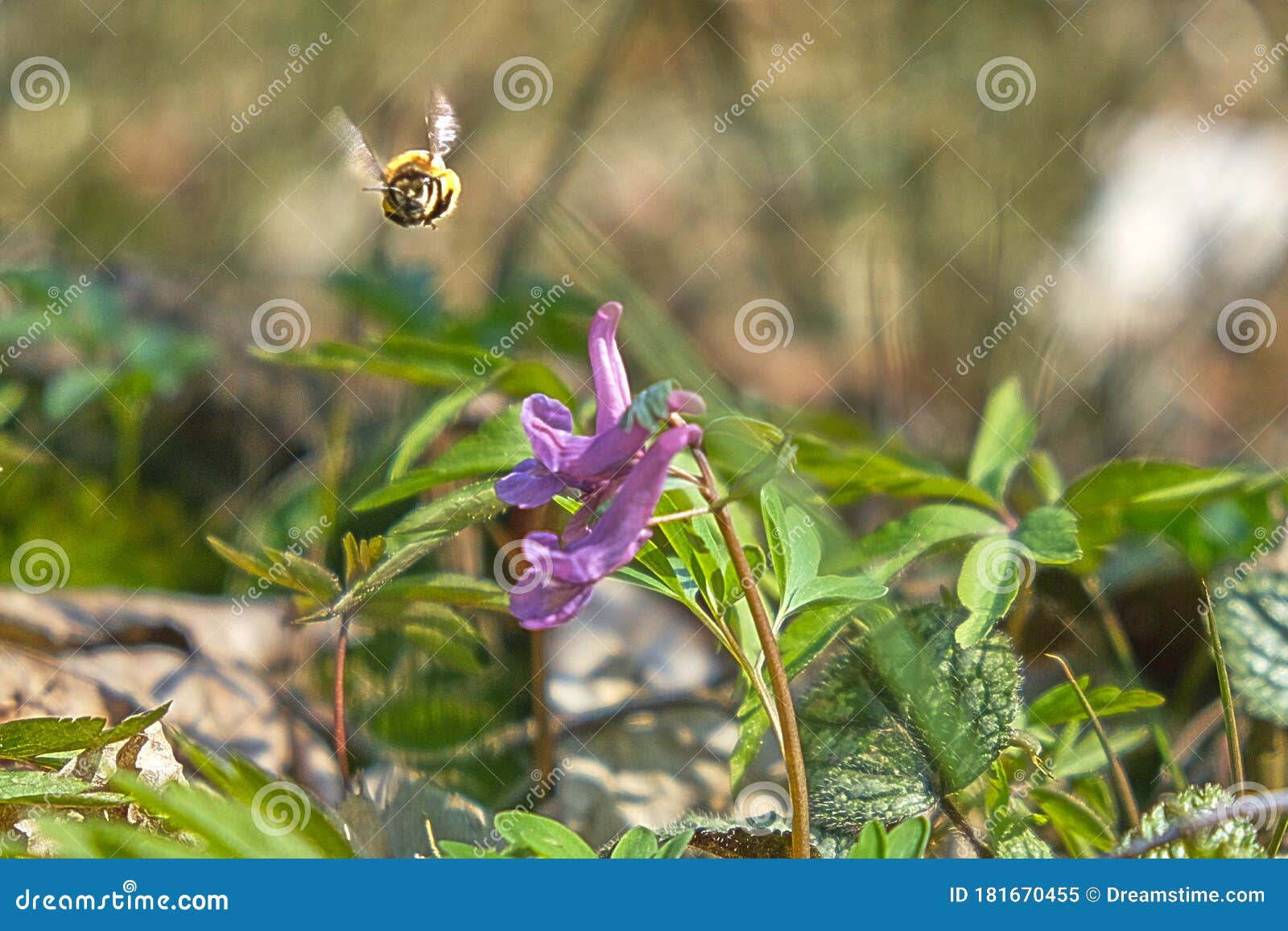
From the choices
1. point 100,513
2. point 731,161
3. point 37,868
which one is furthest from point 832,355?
point 37,868

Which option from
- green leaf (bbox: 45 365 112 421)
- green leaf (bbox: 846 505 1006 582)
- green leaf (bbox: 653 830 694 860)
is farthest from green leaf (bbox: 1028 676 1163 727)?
green leaf (bbox: 45 365 112 421)

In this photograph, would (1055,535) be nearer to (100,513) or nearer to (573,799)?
(573,799)

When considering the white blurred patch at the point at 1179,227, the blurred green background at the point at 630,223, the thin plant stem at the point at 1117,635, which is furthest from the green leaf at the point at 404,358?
the white blurred patch at the point at 1179,227

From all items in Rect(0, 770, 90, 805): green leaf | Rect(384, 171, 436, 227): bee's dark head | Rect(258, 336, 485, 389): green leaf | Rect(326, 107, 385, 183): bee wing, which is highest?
Rect(326, 107, 385, 183): bee wing

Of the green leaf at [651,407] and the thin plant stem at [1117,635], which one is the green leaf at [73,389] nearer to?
the green leaf at [651,407]

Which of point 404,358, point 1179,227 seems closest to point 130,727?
point 404,358

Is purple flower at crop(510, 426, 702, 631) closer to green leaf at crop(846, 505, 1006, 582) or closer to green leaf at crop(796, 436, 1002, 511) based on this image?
green leaf at crop(846, 505, 1006, 582)
